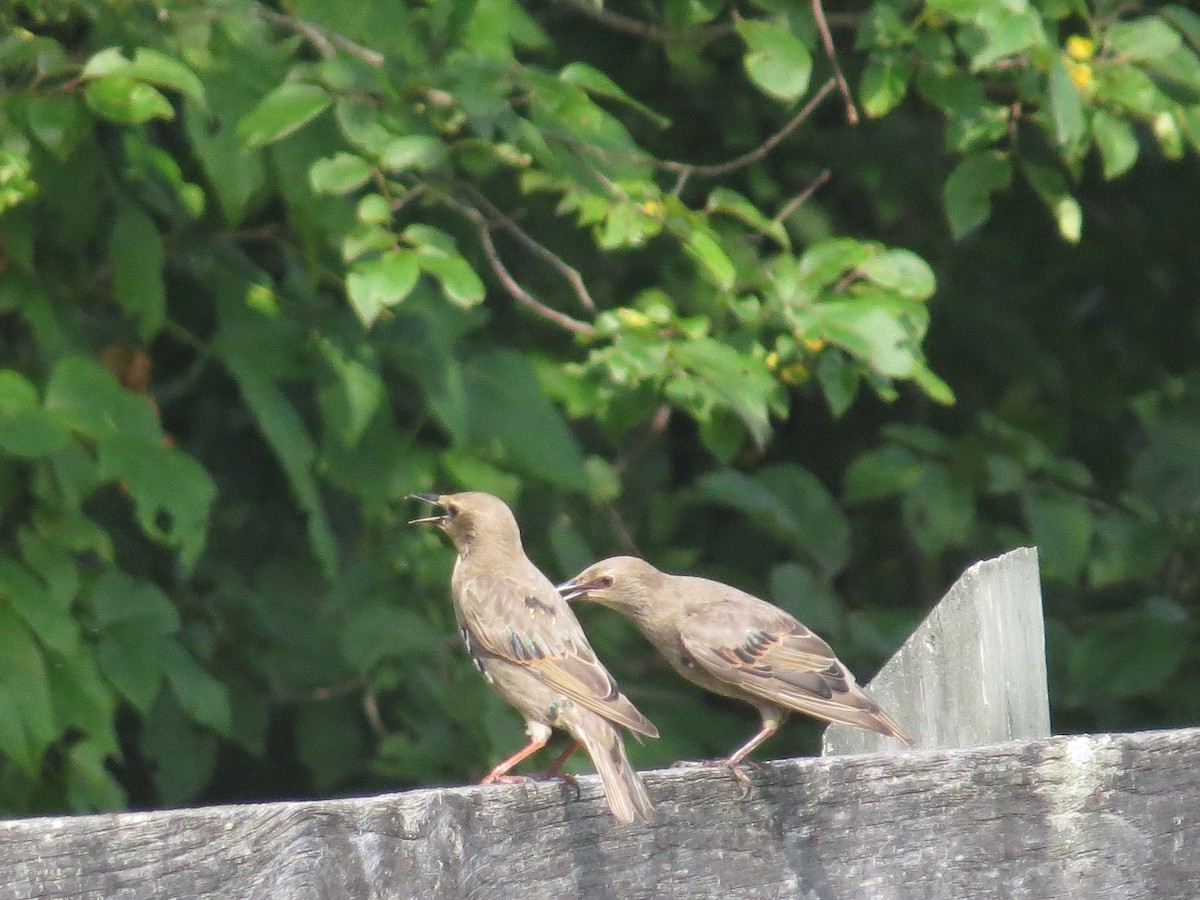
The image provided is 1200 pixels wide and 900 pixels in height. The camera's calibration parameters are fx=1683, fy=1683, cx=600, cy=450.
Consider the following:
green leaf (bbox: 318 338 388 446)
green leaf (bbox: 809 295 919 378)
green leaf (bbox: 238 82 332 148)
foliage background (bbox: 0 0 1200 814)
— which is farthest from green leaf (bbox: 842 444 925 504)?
green leaf (bbox: 238 82 332 148)

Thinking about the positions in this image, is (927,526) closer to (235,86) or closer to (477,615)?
(477,615)

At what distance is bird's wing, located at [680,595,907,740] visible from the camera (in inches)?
124

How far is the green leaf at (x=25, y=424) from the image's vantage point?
335cm

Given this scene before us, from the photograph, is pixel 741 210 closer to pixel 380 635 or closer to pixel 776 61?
pixel 776 61

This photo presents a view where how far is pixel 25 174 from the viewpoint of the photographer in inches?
134

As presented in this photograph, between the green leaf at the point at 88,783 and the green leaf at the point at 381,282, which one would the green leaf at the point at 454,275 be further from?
the green leaf at the point at 88,783

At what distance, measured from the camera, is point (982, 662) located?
2.46 m

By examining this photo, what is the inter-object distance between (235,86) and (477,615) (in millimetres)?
1267

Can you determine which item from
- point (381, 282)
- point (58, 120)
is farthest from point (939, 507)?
point (58, 120)

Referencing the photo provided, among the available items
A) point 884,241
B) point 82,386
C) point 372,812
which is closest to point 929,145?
point 884,241

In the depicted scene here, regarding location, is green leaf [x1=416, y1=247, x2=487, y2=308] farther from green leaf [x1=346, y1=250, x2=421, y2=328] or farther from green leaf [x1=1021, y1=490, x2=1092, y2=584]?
green leaf [x1=1021, y1=490, x2=1092, y2=584]

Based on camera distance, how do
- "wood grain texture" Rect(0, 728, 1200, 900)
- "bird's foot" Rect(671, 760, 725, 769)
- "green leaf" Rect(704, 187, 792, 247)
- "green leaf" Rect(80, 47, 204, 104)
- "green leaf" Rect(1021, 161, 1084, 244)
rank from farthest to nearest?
"green leaf" Rect(1021, 161, 1084, 244), "green leaf" Rect(704, 187, 792, 247), "green leaf" Rect(80, 47, 204, 104), "bird's foot" Rect(671, 760, 725, 769), "wood grain texture" Rect(0, 728, 1200, 900)

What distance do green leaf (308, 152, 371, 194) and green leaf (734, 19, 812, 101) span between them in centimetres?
104

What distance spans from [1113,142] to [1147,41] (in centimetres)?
29
